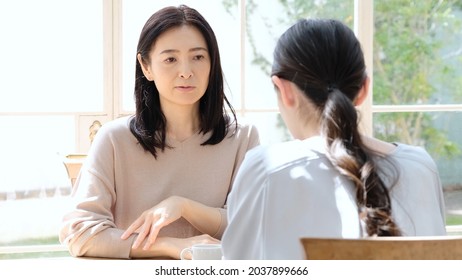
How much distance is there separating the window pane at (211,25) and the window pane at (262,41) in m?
0.08

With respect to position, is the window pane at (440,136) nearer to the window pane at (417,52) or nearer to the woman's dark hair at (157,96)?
the window pane at (417,52)

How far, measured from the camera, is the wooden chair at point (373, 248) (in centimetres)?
120

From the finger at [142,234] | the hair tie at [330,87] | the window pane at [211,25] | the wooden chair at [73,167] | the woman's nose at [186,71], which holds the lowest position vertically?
the finger at [142,234]

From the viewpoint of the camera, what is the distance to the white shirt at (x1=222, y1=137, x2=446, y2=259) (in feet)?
4.44

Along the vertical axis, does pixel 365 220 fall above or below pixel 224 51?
below

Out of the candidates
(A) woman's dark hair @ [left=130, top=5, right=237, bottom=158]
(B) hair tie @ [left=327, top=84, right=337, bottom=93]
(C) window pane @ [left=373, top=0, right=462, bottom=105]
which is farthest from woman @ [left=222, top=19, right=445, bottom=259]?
(C) window pane @ [left=373, top=0, right=462, bottom=105]

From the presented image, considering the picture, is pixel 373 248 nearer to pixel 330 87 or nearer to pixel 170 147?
pixel 330 87

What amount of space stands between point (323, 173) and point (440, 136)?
4.02m

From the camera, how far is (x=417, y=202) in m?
1.44

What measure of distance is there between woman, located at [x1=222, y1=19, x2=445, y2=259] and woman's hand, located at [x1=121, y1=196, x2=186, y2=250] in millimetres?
598

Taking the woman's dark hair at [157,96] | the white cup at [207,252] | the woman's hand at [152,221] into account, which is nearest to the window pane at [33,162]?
the woman's dark hair at [157,96]
